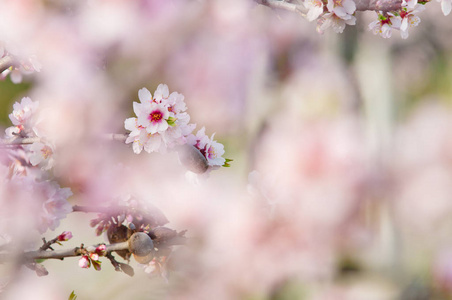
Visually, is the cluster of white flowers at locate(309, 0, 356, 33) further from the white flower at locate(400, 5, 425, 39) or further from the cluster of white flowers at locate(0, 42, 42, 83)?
the cluster of white flowers at locate(0, 42, 42, 83)

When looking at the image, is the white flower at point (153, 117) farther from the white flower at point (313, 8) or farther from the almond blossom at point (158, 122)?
the white flower at point (313, 8)

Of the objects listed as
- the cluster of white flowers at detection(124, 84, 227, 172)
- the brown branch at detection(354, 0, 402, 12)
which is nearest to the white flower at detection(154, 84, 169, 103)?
the cluster of white flowers at detection(124, 84, 227, 172)

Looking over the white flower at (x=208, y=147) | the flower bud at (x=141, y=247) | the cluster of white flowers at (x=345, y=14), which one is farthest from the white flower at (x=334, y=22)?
the flower bud at (x=141, y=247)

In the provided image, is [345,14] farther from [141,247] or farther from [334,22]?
[141,247]

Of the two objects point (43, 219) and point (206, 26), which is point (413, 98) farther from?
point (43, 219)

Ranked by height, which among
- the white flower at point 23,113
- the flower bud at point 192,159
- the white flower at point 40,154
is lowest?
the white flower at point 40,154

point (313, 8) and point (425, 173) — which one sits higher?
point (313, 8)

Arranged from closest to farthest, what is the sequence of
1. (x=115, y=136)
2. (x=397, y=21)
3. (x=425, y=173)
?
(x=425, y=173)
(x=115, y=136)
(x=397, y=21)

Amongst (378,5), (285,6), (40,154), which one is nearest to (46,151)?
(40,154)
